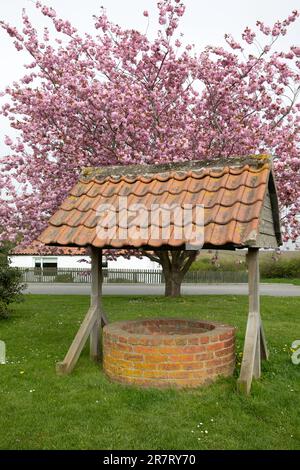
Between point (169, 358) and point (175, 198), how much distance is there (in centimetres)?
228

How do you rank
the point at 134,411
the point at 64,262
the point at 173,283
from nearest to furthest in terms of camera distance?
the point at 134,411
the point at 173,283
the point at 64,262

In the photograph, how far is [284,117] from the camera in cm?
1698

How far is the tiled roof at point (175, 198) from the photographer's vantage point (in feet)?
18.5

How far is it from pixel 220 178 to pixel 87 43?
41.6 ft

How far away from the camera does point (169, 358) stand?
5.66m

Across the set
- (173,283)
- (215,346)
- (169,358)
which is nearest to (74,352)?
(169,358)

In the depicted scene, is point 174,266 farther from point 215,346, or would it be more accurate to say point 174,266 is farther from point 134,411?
point 134,411

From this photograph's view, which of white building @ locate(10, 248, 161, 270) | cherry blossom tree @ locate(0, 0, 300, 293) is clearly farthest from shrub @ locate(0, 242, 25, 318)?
white building @ locate(10, 248, 161, 270)

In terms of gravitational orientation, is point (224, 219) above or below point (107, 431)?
above

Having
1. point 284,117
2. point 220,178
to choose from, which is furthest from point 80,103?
point 220,178

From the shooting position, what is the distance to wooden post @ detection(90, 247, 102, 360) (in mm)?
7102

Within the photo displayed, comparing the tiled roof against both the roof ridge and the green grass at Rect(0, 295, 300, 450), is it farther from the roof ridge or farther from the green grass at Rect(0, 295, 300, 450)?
the green grass at Rect(0, 295, 300, 450)
